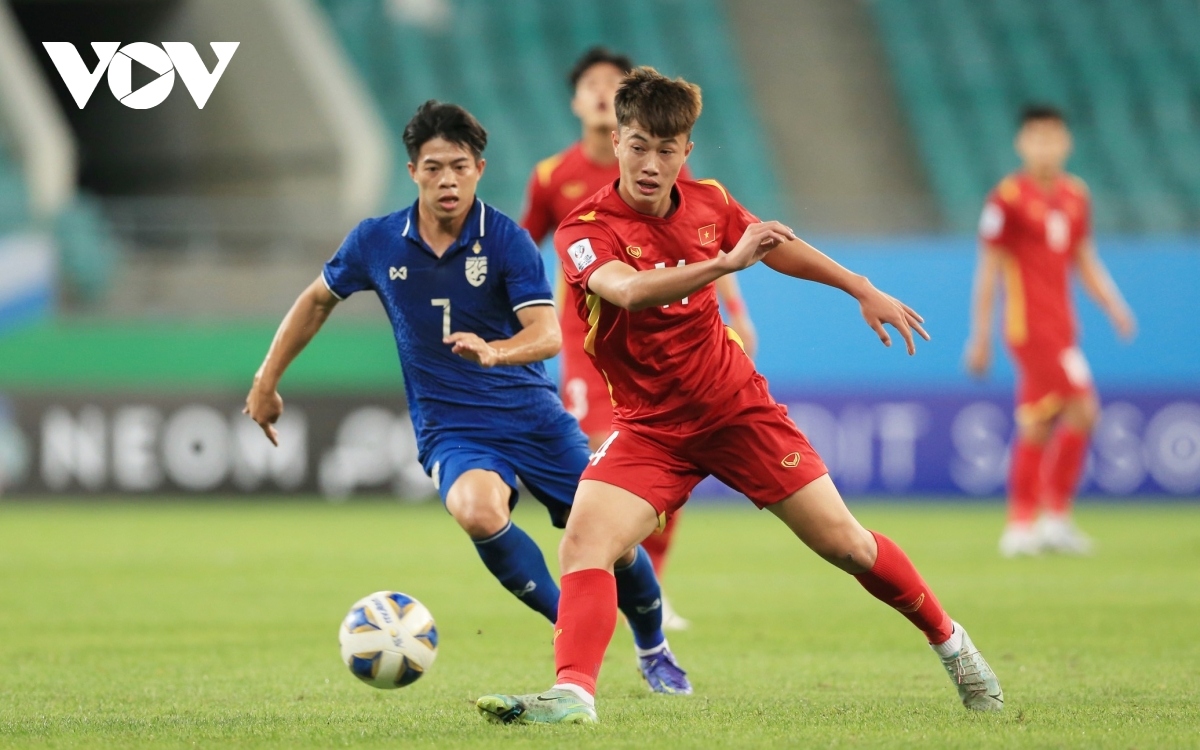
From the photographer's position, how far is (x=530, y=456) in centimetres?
580

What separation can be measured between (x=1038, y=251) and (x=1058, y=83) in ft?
37.2

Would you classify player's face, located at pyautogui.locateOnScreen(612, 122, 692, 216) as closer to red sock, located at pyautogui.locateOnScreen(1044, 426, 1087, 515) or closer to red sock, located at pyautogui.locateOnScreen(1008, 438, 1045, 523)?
red sock, located at pyautogui.locateOnScreen(1008, 438, 1045, 523)

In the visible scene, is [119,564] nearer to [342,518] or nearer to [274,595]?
[274,595]

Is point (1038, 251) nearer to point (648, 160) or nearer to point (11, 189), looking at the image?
point (648, 160)

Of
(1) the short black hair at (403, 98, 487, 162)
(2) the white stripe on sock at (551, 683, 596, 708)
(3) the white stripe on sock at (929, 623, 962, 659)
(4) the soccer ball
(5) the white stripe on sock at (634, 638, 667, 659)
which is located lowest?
(5) the white stripe on sock at (634, 638, 667, 659)

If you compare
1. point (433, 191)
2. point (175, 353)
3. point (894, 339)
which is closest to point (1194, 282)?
point (894, 339)

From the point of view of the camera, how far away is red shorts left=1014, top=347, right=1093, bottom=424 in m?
11.5

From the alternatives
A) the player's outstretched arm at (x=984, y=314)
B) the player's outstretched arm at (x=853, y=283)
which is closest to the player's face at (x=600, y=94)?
the player's outstretched arm at (x=853, y=283)

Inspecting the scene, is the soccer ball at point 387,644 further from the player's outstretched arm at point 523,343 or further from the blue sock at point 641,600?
the player's outstretched arm at point 523,343

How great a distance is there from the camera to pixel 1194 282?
16188 millimetres

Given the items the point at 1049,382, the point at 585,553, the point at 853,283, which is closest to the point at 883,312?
the point at 853,283

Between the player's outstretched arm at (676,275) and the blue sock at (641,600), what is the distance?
1.38m

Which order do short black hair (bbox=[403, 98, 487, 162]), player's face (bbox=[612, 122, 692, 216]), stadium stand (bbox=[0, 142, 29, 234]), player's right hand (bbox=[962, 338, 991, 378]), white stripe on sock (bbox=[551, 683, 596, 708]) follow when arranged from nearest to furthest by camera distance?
white stripe on sock (bbox=[551, 683, 596, 708]), player's face (bbox=[612, 122, 692, 216]), short black hair (bbox=[403, 98, 487, 162]), player's right hand (bbox=[962, 338, 991, 378]), stadium stand (bbox=[0, 142, 29, 234])

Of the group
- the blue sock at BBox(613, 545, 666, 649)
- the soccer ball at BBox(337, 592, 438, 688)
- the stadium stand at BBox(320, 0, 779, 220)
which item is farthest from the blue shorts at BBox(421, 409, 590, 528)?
the stadium stand at BBox(320, 0, 779, 220)
